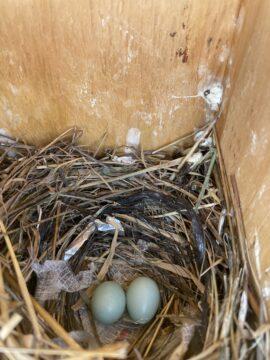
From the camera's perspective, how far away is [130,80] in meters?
0.86

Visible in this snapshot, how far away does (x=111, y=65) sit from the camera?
833mm

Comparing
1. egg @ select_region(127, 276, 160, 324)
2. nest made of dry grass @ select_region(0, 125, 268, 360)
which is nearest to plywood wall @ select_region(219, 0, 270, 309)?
Answer: nest made of dry grass @ select_region(0, 125, 268, 360)

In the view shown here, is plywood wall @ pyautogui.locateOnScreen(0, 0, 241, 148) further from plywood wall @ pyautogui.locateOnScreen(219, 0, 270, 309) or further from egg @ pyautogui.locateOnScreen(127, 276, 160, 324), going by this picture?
egg @ pyautogui.locateOnScreen(127, 276, 160, 324)

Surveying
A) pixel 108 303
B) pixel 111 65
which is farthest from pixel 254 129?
pixel 108 303

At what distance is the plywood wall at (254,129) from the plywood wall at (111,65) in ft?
0.21

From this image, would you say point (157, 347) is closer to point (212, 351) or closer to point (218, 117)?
point (212, 351)

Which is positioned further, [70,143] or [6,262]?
[70,143]

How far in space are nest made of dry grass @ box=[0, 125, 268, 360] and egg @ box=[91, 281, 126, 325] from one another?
0.04m

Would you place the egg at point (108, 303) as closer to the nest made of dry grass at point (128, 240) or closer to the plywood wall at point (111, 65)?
the nest made of dry grass at point (128, 240)

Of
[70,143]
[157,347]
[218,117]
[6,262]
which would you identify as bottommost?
[157,347]

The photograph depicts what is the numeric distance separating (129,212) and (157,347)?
0.31 meters

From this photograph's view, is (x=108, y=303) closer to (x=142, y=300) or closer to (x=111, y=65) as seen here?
(x=142, y=300)

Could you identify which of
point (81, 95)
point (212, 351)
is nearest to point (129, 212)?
point (81, 95)

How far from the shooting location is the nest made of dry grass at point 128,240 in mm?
698
